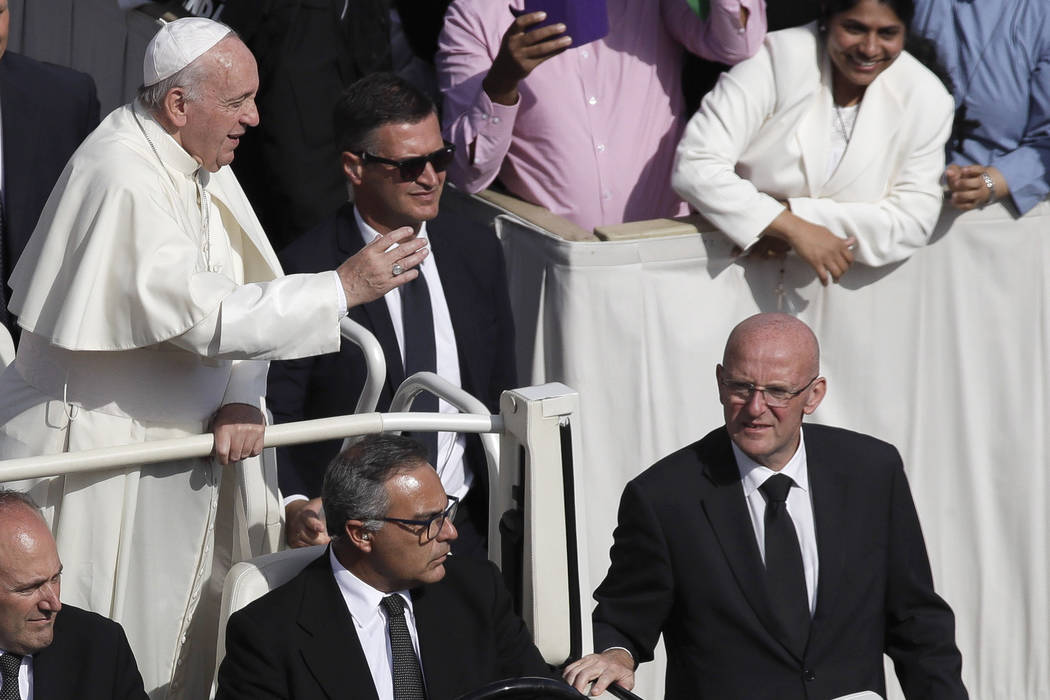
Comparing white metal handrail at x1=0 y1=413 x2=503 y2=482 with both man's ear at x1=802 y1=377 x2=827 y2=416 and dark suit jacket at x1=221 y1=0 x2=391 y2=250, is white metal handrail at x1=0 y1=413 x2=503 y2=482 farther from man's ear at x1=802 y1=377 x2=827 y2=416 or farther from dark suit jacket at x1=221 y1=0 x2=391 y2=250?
dark suit jacket at x1=221 y1=0 x2=391 y2=250

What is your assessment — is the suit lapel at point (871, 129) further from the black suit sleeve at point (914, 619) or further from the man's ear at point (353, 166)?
the man's ear at point (353, 166)

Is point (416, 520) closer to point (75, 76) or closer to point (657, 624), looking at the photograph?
point (657, 624)

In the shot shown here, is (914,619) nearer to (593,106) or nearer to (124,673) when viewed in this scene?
(124,673)

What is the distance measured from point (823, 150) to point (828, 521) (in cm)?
153

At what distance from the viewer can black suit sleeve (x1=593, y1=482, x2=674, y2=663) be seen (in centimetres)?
362

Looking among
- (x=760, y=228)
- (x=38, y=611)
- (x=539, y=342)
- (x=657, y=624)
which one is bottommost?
(x=657, y=624)

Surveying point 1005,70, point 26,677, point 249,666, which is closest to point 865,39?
point 1005,70

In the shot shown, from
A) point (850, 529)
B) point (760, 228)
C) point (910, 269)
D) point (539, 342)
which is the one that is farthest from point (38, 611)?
point (910, 269)

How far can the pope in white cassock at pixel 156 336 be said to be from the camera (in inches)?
123

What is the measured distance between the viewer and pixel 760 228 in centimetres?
466

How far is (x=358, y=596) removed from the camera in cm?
325

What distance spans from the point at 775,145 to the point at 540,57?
76cm

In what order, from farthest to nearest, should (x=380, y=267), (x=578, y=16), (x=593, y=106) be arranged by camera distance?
(x=593, y=106), (x=578, y=16), (x=380, y=267)

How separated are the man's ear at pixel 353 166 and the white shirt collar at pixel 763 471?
1.16 m
